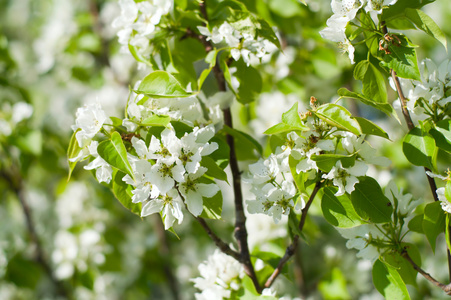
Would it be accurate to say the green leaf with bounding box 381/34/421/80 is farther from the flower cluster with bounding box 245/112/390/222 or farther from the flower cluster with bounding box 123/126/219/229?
the flower cluster with bounding box 123/126/219/229

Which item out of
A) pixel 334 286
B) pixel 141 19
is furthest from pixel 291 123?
pixel 334 286

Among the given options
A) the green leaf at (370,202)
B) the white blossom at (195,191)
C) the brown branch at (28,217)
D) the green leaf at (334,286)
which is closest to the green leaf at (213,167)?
the white blossom at (195,191)

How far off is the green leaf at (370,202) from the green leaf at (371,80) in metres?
0.15

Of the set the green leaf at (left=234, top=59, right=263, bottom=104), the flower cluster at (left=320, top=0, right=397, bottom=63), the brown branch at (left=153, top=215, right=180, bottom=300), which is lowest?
the brown branch at (left=153, top=215, right=180, bottom=300)

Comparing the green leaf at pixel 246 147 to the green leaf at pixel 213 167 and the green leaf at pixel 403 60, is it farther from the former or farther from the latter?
the green leaf at pixel 403 60

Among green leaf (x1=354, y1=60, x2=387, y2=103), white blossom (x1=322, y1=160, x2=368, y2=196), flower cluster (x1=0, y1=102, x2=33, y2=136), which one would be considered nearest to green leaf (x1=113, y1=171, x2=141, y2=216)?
white blossom (x1=322, y1=160, x2=368, y2=196)

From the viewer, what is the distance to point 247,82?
1.07 m

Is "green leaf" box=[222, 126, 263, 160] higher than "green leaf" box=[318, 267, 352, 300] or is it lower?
higher

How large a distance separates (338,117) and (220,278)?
1.53ft

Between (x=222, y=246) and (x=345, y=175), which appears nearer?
(x=345, y=175)

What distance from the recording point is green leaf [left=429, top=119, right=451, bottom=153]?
0.80 m

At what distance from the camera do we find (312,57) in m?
1.70

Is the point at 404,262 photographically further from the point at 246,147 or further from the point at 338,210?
the point at 246,147

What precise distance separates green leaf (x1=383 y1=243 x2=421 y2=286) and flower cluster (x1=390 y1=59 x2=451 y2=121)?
254mm
